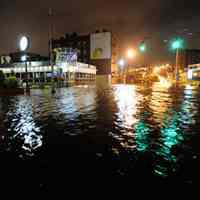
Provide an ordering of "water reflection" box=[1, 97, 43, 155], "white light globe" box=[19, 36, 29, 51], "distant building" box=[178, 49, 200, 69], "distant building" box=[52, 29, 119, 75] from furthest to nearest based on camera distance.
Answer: "distant building" box=[178, 49, 200, 69]
"distant building" box=[52, 29, 119, 75]
"white light globe" box=[19, 36, 29, 51]
"water reflection" box=[1, 97, 43, 155]

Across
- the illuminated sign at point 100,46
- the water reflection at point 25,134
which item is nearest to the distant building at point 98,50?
the illuminated sign at point 100,46

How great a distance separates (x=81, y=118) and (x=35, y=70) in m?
46.1

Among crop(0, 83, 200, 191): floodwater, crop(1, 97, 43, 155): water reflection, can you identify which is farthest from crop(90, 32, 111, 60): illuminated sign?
crop(0, 83, 200, 191): floodwater

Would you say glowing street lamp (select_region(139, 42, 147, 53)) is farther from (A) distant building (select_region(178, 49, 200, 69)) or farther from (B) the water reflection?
(A) distant building (select_region(178, 49, 200, 69))

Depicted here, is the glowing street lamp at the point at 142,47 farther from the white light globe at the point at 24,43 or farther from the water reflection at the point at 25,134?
the white light globe at the point at 24,43

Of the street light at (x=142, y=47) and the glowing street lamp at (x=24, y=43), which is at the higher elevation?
the glowing street lamp at (x=24, y=43)

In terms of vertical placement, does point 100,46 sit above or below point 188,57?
below

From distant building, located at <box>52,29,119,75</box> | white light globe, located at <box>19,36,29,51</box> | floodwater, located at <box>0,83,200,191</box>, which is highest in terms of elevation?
distant building, located at <box>52,29,119,75</box>

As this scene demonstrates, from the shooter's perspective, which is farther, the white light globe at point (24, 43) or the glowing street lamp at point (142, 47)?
the white light globe at point (24, 43)

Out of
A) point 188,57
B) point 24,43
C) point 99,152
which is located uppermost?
point 188,57

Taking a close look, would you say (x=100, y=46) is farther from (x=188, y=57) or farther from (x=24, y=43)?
(x=188, y=57)

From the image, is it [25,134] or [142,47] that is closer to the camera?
[25,134]

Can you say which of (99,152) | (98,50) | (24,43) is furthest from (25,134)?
(98,50)

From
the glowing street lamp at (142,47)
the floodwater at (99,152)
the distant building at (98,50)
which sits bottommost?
the floodwater at (99,152)
